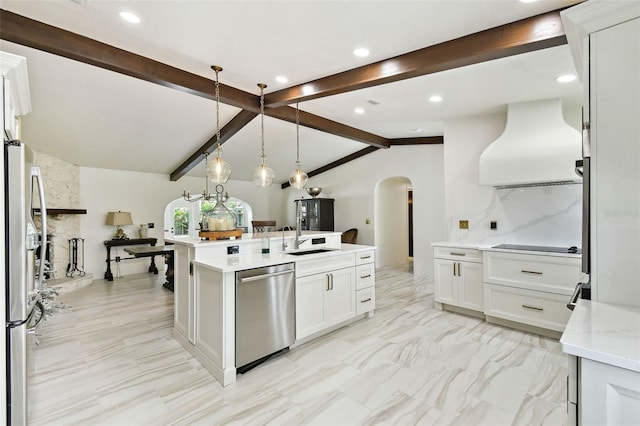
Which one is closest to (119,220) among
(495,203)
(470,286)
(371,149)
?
(371,149)

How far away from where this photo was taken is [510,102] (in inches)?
141

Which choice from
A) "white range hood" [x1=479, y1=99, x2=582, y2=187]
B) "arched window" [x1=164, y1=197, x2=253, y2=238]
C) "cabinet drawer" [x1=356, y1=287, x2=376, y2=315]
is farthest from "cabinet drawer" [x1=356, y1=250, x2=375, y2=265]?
"arched window" [x1=164, y1=197, x2=253, y2=238]

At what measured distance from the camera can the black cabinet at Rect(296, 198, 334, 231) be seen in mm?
7598

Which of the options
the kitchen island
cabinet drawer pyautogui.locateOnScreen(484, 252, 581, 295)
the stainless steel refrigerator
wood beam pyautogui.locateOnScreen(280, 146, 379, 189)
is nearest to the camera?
the stainless steel refrigerator

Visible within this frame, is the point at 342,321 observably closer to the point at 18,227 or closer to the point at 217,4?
the point at 18,227

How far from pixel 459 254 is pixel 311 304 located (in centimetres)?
206

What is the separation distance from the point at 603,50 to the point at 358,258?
2731mm

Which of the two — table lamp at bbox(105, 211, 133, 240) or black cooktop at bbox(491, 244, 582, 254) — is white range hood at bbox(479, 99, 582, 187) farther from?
table lamp at bbox(105, 211, 133, 240)

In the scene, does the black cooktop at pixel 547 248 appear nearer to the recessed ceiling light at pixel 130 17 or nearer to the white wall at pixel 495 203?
the white wall at pixel 495 203

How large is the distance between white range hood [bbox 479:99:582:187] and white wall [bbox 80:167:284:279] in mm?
6758

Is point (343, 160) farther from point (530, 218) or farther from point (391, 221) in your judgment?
point (530, 218)

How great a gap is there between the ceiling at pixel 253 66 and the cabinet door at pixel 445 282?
6.68 ft

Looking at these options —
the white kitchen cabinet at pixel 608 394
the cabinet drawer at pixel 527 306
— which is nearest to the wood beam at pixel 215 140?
the cabinet drawer at pixel 527 306

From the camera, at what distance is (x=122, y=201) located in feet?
21.8
